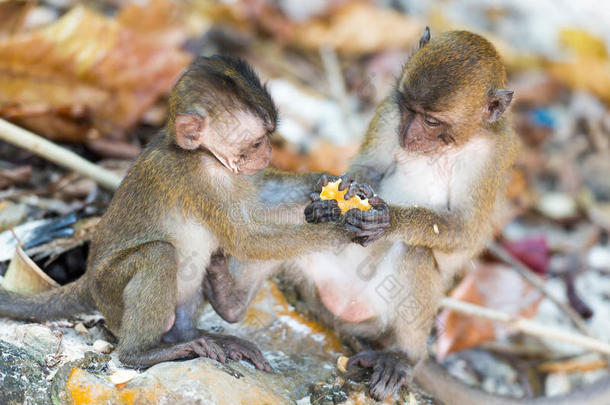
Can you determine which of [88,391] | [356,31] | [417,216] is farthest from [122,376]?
[356,31]

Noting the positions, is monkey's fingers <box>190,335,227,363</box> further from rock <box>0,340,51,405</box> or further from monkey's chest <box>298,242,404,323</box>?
monkey's chest <box>298,242,404,323</box>

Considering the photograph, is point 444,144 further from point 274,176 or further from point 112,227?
point 112,227

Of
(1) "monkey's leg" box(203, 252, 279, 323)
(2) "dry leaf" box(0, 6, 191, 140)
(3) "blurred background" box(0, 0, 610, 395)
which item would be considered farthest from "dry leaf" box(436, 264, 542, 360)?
(2) "dry leaf" box(0, 6, 191, 140)

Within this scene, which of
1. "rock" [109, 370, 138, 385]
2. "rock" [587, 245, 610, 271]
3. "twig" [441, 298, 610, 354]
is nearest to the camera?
"rock" [109, 370, 138, 385]

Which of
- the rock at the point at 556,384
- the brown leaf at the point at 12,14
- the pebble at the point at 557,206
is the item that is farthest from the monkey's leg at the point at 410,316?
the brown leaf at the point at 12,14

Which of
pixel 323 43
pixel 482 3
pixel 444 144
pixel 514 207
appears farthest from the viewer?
pixel 482 3

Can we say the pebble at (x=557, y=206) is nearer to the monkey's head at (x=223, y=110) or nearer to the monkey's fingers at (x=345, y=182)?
the monkey's fingers at (x=345, y=182)

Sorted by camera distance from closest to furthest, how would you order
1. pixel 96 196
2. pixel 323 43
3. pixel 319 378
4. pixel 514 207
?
1. pixel 319 378
2. pixel 96 196
3. pixel 514 207
4. pixel 323 43

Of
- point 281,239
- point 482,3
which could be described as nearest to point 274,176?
point 281,239
